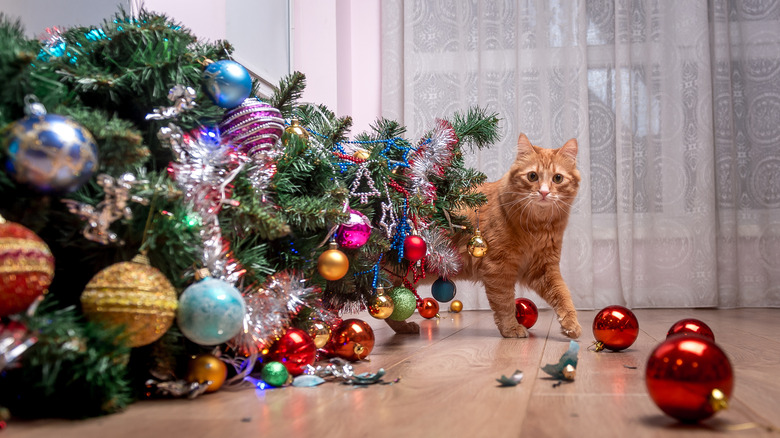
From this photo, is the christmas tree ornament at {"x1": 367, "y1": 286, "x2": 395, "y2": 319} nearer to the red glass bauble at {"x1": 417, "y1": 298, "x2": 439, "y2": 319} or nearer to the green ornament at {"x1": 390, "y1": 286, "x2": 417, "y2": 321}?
the green ornament at {"x1": 390, "y1": 286, "x2": 417, "y2": 321}

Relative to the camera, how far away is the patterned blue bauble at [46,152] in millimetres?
650

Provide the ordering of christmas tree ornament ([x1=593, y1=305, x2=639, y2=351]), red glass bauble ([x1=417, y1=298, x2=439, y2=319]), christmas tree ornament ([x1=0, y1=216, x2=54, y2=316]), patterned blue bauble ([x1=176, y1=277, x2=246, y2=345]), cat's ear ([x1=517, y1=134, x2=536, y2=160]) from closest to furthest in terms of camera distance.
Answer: christmas tree ornament ([x1=0, y1=216, x2=54, y2=316]), patterned blue bauble ([x1=176, y1=277, x2=246, y2=345]), christmas tree ornament ([x1=593, y1=305, x2=639, y2=351]), cat's ear ([x1=517, y1=134, x2=536, y2=160]), red glass bauble ([x1=417, y1=298, x2=439, y2=319])

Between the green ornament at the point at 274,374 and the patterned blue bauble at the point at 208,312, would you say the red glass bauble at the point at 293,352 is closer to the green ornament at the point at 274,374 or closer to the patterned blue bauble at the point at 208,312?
the green ornament at the point at 274,374

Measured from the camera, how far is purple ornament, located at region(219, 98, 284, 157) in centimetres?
98

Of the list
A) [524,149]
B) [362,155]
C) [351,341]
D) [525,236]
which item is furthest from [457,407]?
[524,149]

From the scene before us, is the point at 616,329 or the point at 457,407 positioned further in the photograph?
the point at 616,329

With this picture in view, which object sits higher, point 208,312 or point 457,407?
point 208,312

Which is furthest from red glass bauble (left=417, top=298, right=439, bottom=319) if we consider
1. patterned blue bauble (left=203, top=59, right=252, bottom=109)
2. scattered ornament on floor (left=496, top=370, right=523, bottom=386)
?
patterned blue bauble (left=203, top=59, right=252, bottom=109)

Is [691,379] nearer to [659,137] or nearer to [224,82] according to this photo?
[224,82]

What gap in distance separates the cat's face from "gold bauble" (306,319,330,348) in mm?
685

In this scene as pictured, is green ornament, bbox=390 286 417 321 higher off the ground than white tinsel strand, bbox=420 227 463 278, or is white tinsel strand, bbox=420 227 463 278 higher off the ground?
white tinsel strand, bbox=420 227 463 278

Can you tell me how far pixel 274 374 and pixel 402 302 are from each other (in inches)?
20.2

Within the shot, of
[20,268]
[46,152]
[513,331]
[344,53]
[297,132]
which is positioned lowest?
[513,331]

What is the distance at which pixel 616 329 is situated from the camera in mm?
1209
